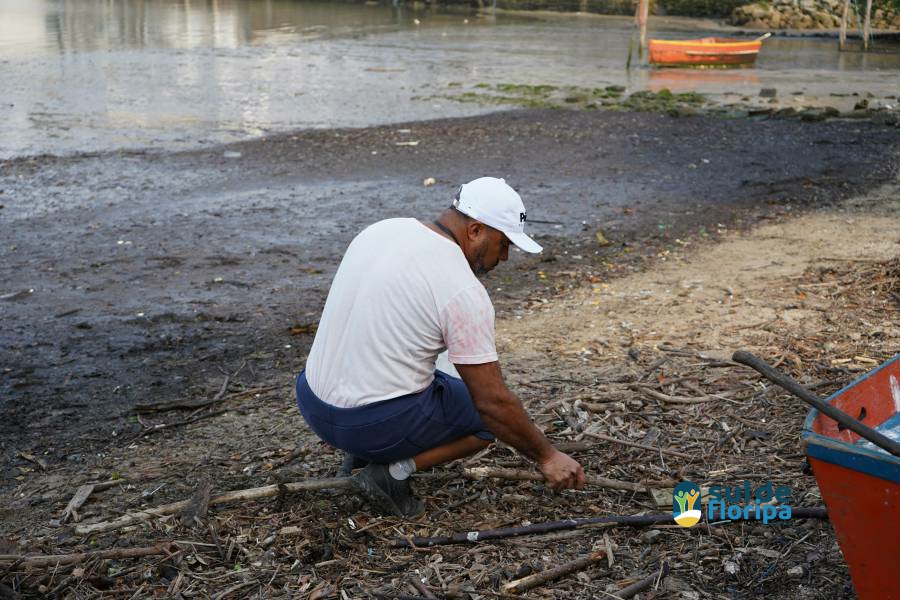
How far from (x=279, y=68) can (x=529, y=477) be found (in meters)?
22.5

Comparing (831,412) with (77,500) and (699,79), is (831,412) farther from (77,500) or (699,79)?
(699,79)

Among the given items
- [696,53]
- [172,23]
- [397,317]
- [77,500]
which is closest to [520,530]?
[397,317]

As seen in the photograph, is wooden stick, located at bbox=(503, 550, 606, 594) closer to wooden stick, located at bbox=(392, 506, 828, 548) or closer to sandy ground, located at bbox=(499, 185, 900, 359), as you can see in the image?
wooden stick, located at bbox=(392, 506, 828, 548)

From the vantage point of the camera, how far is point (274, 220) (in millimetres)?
9594

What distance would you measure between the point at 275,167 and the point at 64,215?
3.02 meters

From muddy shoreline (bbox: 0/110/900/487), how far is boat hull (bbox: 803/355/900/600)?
3.43 m

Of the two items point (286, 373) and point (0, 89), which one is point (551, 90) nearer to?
point (0, 89)

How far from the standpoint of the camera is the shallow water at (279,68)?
52.2ft

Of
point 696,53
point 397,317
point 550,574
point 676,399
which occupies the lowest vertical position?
point 550,574

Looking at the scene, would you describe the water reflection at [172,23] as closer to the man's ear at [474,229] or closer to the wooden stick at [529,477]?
the wooden stick at [529,477]

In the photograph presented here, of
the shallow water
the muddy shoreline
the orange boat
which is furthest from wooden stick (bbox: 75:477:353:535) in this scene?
the orange boat

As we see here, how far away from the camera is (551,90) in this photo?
2044 centimetres

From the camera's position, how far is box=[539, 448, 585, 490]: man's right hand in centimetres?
382

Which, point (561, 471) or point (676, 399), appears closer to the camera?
point (561, 471)
